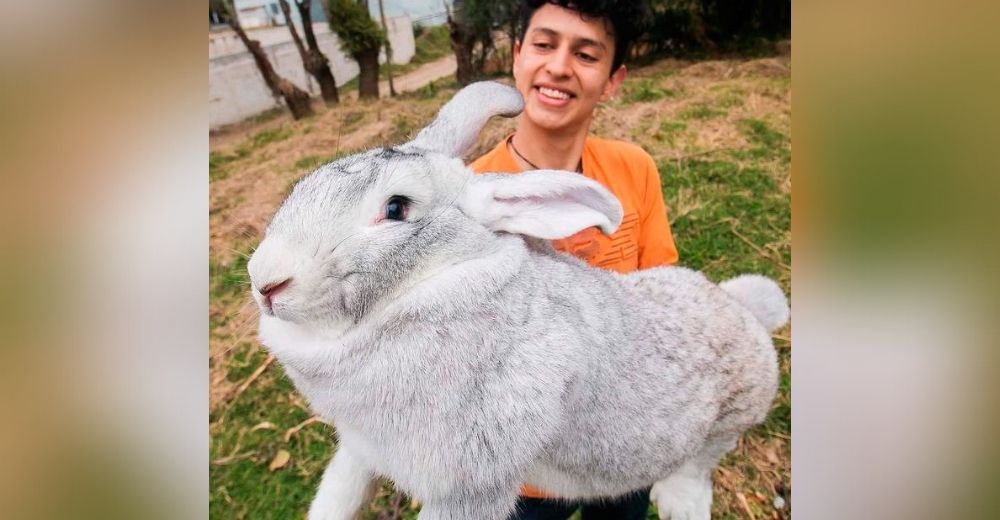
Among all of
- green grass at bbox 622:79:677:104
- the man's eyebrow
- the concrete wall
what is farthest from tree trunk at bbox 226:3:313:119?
green grass at bbox 622:79:677:104

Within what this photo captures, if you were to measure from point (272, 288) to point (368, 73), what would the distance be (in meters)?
0.98

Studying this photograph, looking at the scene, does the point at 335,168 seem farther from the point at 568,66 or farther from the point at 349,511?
the point at 349,511

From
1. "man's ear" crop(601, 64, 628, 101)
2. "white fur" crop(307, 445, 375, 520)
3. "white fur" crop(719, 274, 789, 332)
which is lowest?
"white fur" crop(307, 445, 375, 520)

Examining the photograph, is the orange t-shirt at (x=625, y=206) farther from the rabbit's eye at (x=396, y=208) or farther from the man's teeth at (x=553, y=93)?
the rabbit's eye at (x=396, y=208)

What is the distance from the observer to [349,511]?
5.84ft

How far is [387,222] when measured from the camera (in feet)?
4.85

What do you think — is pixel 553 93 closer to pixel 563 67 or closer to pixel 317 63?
pixel 563 67

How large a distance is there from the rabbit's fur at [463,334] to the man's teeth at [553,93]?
369mm

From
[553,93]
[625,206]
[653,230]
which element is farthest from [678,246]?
[553,93]

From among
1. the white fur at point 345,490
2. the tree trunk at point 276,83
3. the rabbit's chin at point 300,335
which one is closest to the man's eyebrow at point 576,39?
the tree trunk at point 276,83

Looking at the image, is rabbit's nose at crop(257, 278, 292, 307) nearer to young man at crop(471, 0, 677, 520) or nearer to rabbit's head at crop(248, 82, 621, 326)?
rabbit's head at crop(248, 82, 621, 326)

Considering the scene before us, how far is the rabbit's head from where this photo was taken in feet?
4.64

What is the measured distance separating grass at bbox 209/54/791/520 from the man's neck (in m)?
0.21
